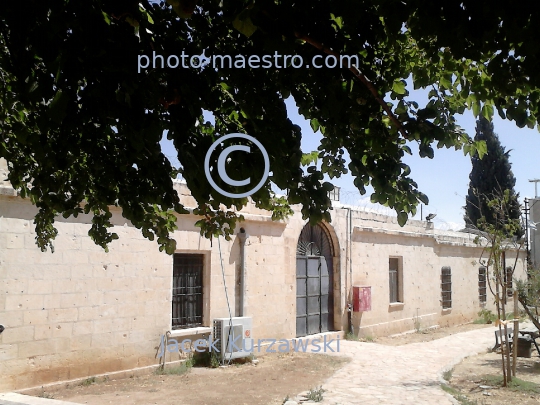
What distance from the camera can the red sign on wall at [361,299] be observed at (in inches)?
517

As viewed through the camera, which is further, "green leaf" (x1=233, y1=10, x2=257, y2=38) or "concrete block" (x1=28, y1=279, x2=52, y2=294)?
"concrete block" (x1=28, y1=279, x2=52, y2=294)

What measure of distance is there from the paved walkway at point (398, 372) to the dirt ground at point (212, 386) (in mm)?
527

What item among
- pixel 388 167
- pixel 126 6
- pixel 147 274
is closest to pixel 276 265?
pixel 147 274

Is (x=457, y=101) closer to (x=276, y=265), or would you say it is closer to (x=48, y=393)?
(x=48, y=393)

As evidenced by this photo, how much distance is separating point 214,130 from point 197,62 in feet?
2.63

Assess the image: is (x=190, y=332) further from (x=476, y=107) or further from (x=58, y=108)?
(x=58, y=108)

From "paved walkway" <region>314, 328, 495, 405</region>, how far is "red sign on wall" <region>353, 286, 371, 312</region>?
2.98ft

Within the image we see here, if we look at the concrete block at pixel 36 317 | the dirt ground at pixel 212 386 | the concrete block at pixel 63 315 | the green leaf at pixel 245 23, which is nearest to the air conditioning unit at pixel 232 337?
the dirt ground at pixel 212 386

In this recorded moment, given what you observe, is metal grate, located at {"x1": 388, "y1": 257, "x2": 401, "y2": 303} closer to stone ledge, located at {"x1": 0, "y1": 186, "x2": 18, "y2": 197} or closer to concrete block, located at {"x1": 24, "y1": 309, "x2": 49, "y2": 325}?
concrete block, located at {"x1": 24, "y1": 309, "x2": 49, "y2": 325}

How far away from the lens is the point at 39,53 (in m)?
2.77

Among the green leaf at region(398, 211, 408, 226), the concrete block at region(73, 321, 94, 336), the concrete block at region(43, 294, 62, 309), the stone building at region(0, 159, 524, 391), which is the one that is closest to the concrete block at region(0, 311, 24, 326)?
the stone building at region(0, 159, 524, 391)

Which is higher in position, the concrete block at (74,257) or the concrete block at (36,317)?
the concrete block at (74,257)

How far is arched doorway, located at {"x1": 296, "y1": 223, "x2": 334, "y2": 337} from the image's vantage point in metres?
12.2

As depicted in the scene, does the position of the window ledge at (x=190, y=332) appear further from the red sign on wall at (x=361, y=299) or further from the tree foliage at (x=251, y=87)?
the tree foliage at (x=251, y=87)
